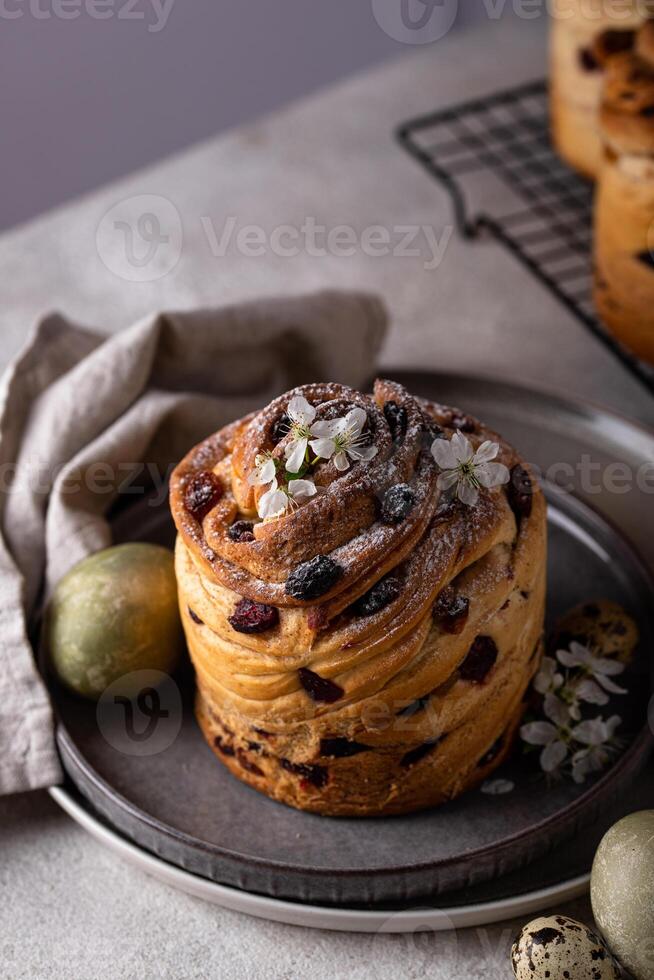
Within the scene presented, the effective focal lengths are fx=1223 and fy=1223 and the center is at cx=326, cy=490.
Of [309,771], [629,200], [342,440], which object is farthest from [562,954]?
[629,200]

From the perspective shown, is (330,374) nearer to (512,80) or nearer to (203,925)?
(203,925)

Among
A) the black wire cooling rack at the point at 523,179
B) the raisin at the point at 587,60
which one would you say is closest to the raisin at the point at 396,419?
the black wire cooling rack at the point at 523,179

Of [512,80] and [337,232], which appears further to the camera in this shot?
[512,80]

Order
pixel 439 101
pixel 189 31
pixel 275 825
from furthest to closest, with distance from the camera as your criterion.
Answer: pixel 189 31 < pixel 439 101 < pixel 275 825

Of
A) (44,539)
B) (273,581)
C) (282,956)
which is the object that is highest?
(273,581)

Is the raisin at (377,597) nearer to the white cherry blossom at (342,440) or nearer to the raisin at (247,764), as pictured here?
the white cherry blossom at (342,440)

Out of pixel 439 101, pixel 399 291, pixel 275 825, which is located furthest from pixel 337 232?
pixel 275 825

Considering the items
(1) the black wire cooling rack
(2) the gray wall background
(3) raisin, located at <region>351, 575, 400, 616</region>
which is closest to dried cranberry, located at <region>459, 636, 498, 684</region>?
(3) raisin, located at <region>351, 575, 400, 616</region>

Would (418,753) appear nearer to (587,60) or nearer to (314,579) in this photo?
(314,579)
